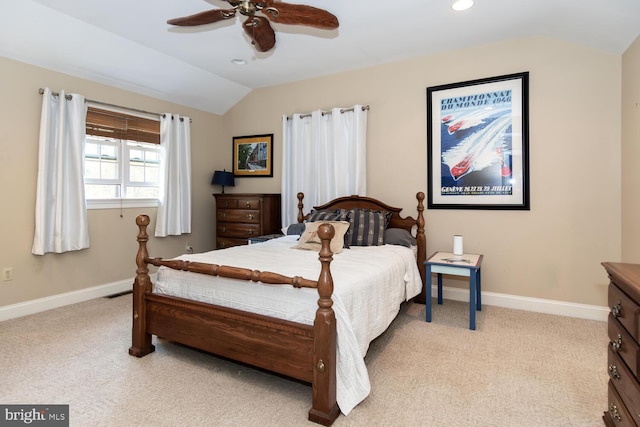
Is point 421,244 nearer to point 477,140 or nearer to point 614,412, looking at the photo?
point 477,140

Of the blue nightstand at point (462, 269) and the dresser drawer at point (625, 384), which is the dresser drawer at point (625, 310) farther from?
the blue nightstand at point (462, 269)

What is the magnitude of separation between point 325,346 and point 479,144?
2810 millimetres

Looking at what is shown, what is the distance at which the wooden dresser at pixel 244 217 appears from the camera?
4.61 meters

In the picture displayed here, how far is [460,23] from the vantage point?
124 inches

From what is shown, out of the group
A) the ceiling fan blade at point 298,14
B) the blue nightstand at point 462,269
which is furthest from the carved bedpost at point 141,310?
the blue nightstand at point 462,269

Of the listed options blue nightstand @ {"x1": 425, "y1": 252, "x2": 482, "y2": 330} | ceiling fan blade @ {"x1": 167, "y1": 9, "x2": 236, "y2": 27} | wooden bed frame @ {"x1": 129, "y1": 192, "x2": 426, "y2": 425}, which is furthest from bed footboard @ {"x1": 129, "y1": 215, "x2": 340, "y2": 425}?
blue nightstand @ {"x1": 425, "y1": 252, "x2": 482, "y2": 330}

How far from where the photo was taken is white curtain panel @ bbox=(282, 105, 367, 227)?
4.22 m

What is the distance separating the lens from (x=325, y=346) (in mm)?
1790

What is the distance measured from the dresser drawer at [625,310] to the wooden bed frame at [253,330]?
→ 1223 mm

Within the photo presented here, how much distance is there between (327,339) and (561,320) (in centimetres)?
263

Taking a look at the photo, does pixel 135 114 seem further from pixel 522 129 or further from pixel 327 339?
pixel 522 129

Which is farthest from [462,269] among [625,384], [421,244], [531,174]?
[625,384]

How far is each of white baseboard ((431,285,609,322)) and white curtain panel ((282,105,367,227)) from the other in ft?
5.06

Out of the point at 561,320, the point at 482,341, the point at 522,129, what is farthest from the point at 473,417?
the point at 522,129
